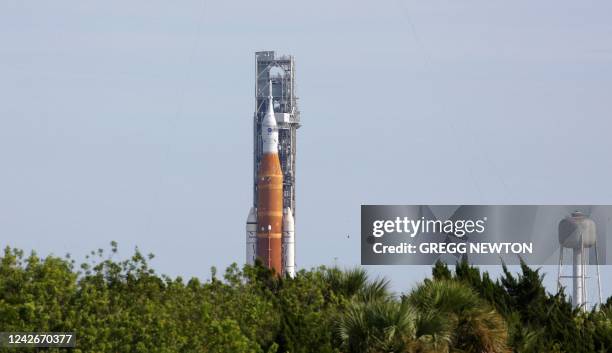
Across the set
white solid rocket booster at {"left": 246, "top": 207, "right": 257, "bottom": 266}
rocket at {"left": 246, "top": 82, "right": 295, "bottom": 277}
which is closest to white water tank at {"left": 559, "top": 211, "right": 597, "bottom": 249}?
rocket at {"left": 246, "top": 82, "right": 295, "bottom": 277}

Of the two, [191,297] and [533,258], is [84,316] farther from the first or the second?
[533,258]

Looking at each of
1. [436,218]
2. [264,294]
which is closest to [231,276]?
[264,294]

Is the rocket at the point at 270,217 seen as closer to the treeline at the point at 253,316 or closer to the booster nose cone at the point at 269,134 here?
the booster nose cone at the point at 269,134

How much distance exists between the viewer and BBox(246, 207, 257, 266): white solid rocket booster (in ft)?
388

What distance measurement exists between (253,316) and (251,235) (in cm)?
7768

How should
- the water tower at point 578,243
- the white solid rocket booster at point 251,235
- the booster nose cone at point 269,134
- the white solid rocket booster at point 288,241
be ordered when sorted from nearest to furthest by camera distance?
the water tower at point 578,243 → the booster nose cone at point 269,134 → the white solid rocket booster at point 288,241 → the white solid rocket booster at point 251,235

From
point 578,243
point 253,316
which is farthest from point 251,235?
point 253,316

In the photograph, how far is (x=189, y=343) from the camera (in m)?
37.6

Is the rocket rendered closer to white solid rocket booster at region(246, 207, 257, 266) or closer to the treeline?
white solid rocket booster at region(246, 207, 257, 266)

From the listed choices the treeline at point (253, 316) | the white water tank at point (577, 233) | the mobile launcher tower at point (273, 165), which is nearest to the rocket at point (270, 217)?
the mobile launcher tower at point (273, 165)

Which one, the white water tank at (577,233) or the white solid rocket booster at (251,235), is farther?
the white solid rocket booster at (251,235)

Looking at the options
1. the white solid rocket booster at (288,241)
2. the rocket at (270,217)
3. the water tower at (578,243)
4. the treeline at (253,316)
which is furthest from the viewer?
the white solid rocket booster at (288,241)

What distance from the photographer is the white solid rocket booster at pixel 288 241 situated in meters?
115

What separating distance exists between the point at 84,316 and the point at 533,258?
70242 millimetres
